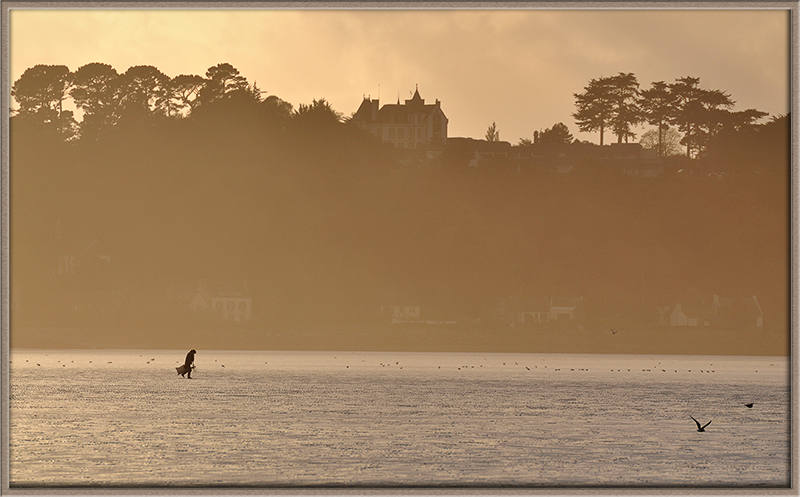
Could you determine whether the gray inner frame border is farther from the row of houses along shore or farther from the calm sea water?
the row of houses along shore

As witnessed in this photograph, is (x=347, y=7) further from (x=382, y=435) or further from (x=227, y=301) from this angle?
(x=227, y=301)

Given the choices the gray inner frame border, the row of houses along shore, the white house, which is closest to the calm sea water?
the gray inner frame border

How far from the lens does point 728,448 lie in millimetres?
35031

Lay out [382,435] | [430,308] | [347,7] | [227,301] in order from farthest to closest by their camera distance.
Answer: [227,301] → [430,308] → [382,435] → [347,7]

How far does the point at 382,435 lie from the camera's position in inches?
1448

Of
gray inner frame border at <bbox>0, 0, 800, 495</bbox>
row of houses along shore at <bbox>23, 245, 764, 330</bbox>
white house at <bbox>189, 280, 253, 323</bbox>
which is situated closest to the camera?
gray inner frame border at <bbox>0, 0, 800, 495</bbox>

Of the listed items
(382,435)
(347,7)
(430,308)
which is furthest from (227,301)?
(347,7)

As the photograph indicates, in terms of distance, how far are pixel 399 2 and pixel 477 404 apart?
3681 centimetres

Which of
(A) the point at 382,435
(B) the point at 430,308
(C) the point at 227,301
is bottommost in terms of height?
(B) the point at 430,308

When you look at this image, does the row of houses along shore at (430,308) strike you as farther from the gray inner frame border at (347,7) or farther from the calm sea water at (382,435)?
the gray inner frame border at (347,7)

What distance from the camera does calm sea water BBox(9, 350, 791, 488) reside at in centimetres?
2723

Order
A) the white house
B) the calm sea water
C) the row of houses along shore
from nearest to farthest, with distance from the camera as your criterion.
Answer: the calm sea water
the row of houses along shore
the white house

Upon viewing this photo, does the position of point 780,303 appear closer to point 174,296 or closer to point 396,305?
point 396,305

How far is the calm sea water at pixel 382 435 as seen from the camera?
2723 cm
